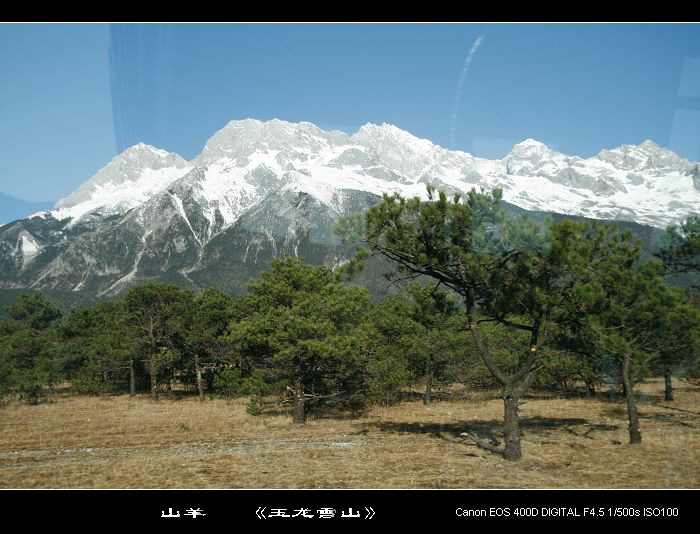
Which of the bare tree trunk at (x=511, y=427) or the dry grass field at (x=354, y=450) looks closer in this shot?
the dry grass field at (x=354, y=450)

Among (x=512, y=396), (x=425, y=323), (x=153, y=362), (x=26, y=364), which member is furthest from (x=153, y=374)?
(x=512, y=396)

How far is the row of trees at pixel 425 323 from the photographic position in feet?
27.5

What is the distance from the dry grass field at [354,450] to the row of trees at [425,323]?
1.02 metres

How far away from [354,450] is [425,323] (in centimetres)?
1227

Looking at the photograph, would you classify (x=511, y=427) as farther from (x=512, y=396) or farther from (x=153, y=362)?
(x=153, y=362)

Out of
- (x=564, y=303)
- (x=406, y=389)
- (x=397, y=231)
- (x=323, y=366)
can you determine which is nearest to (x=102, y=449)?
(x=323, y=366)

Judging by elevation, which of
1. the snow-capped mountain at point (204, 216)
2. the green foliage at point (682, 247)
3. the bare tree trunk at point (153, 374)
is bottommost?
the bare tree trunk at point (153, 374)

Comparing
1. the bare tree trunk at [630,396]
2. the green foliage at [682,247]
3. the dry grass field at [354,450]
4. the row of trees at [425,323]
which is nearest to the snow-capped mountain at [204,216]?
the row of trees at [425,323]

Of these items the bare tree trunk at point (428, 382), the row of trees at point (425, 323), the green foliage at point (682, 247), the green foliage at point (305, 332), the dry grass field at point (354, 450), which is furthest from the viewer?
the bare tree trunk at point (428, 382)

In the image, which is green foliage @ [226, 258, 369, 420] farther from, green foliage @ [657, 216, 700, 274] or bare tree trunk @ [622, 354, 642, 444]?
green foliage @ [657, 216, 700, 274]

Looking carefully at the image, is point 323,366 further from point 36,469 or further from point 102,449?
point 36,469

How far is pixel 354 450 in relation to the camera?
997 centimetres

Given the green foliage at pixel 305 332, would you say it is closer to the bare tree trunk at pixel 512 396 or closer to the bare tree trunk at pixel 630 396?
the bare tree trunk at pixel 512 396

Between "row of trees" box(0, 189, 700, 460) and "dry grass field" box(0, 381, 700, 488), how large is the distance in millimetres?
1022
